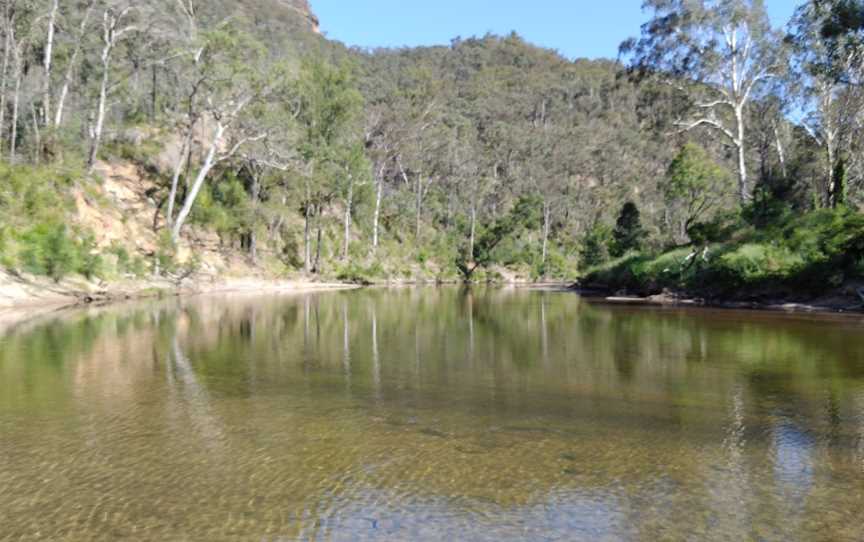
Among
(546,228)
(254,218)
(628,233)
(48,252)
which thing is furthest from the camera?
(546,228)

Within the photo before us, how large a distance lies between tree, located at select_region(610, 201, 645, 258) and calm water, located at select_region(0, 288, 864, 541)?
1516 inches

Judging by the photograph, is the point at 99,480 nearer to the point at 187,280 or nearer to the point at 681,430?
the point at 681,430

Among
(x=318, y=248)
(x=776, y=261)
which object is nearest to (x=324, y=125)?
(x=318, y=248)

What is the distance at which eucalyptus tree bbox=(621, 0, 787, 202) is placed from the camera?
37344mm

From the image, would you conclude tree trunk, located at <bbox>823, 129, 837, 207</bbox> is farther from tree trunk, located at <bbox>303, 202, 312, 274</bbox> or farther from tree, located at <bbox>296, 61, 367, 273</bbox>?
tree trunk, located at <bbox>303, 202, 312, 274</bbox>

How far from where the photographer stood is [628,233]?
180 feet

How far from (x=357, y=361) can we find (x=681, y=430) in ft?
23.9

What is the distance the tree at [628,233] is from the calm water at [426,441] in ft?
126

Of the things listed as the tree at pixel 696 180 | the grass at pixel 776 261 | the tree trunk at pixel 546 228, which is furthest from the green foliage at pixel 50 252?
the tree trunk at pixel 546 228

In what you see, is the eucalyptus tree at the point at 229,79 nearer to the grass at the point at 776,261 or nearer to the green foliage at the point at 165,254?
the green foliage at the point at 165,254

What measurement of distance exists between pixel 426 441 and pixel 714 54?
3642cm

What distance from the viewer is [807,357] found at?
14.7 metres

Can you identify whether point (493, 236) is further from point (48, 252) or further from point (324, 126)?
point (48, 252)

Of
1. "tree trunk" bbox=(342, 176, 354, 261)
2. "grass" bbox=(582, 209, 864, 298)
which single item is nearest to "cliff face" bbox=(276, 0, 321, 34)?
"tree trunk" bbox=(342, 176, 354, 261)
